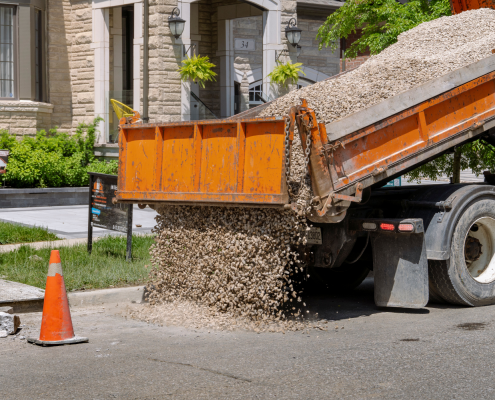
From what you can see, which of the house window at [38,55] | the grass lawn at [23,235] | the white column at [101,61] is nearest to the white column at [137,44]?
the white column at [101,61]

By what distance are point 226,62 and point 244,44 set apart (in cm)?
212

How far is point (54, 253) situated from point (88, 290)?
1.89m

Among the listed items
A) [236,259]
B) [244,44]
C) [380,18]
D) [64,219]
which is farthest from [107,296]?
[244,44]

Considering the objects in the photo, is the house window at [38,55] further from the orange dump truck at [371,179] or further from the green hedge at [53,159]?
the orange dump truck at [371,179]

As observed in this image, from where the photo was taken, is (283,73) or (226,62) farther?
(226,62)

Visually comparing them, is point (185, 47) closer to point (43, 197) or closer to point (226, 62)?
point (226, 62)

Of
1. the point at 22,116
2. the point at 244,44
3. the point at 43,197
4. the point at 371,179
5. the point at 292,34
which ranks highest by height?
the point at 244,44

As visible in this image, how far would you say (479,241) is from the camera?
775 centimetres

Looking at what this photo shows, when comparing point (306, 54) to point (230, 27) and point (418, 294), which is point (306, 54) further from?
point (418, 294)


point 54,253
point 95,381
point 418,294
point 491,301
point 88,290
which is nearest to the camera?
point 95,381

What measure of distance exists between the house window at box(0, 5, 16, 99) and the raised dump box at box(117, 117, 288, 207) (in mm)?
12619

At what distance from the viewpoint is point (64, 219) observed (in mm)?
14805

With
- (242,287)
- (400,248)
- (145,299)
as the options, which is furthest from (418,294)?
(145,299)

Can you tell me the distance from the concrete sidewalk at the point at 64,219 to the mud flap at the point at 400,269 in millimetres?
6096
